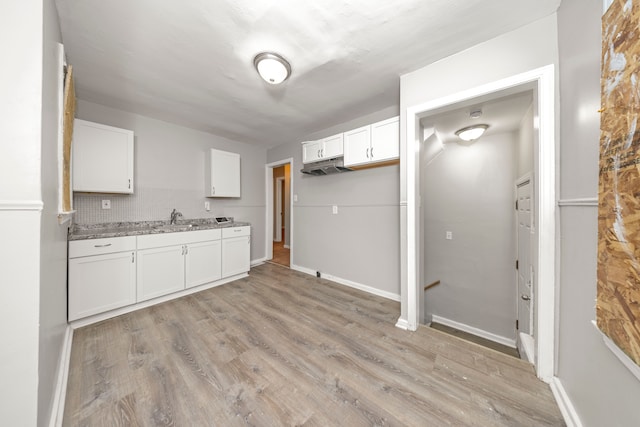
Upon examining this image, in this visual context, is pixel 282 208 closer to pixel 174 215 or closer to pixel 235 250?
pixel 235 250

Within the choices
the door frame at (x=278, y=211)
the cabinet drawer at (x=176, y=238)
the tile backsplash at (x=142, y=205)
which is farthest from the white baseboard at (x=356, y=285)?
the door frame at (x=278, y=211)

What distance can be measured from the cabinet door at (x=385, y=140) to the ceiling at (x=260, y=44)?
0.37 metres

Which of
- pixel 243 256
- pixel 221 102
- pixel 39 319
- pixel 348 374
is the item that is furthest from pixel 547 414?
pixel 221 102

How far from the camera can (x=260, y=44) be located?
1642mm

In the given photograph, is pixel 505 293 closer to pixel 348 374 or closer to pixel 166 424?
pixel 348 374

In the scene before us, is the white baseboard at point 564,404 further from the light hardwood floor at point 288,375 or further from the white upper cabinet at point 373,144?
the white upper cabinet at point 373,144

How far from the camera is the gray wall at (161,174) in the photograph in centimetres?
257

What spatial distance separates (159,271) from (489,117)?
4.49 m

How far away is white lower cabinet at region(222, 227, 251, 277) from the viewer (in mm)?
3146

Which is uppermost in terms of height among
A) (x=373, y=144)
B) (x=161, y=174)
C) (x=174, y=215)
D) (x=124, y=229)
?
(x=373, y=144)

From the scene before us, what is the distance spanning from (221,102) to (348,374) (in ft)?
10.1

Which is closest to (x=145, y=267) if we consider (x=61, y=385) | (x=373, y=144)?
(x=61, y=385)

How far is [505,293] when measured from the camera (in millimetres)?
2982

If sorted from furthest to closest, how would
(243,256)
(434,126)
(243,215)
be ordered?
(243,215) < (243,256) < (434,126)
